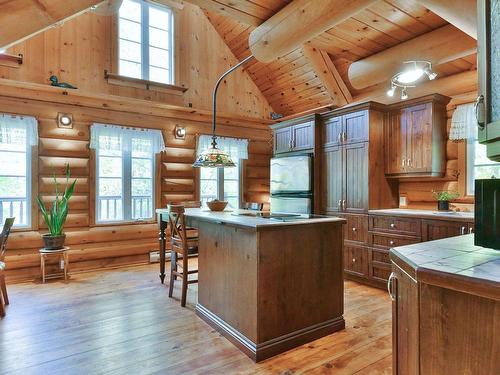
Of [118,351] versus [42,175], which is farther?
[42,175]

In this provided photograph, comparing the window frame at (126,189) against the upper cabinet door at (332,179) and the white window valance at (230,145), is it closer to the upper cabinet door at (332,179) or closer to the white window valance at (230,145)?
the white window valance at (230,145)

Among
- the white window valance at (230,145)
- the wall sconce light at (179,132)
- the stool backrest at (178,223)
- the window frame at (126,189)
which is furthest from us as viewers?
the white window valance at (230,145)

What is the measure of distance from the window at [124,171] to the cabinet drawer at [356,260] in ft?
10.1

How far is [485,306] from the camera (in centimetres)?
93

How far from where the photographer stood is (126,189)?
4875 millimetres

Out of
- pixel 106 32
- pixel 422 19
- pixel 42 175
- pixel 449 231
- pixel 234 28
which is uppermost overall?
pixel 234 28

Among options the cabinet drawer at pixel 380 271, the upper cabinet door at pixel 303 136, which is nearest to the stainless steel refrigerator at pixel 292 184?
the upper cabinet door at pixel 303 136

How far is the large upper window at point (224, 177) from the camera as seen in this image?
221 inches

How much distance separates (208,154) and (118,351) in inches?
78.1

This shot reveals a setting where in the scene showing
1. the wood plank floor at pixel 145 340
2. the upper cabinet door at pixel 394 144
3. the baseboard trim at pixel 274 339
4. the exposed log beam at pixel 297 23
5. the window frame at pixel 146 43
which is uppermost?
the window frame at pixel 146 43

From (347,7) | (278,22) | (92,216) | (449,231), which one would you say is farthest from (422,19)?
(92,216)

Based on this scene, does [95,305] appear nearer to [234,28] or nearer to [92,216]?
[92,216]

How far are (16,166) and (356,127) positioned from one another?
4.52 meters

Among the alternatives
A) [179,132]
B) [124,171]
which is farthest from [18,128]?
[179,132]
